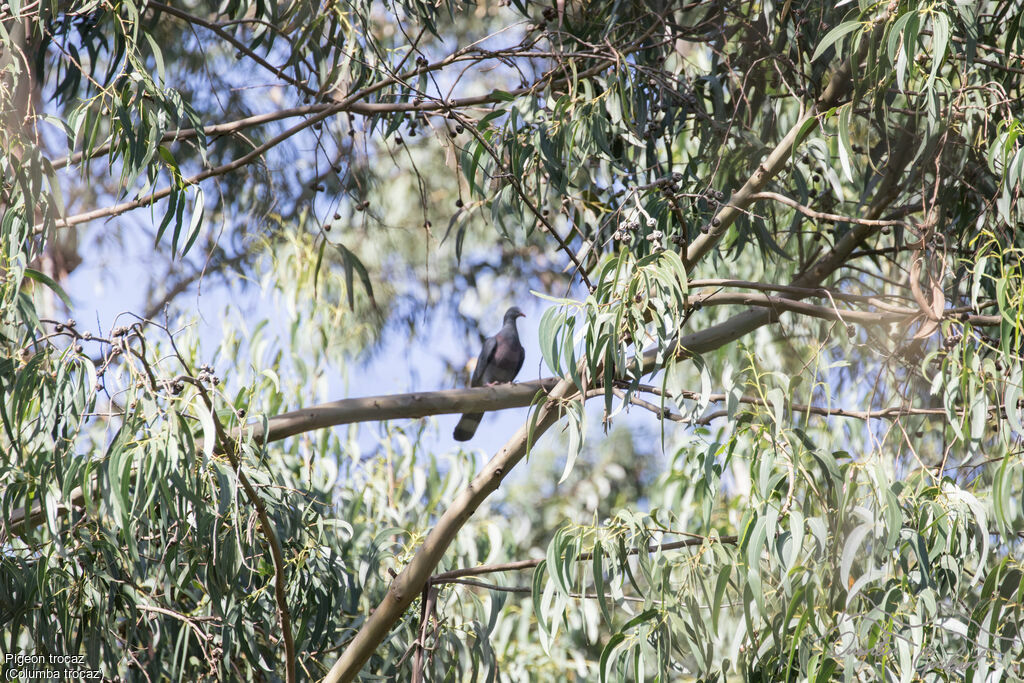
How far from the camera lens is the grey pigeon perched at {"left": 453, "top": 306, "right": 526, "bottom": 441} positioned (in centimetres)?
537

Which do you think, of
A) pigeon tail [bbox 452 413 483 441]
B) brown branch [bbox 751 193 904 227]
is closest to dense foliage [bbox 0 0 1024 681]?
brown branch [bbox 751 193 904 227]

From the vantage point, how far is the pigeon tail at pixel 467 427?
17.3 ft

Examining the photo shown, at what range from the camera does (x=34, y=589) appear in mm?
2602

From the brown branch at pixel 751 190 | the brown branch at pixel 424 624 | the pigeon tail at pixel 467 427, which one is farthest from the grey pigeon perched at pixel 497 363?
the brown branch at pixel 751 190

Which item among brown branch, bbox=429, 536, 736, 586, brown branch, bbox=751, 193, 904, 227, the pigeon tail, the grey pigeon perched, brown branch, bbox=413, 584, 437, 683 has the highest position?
the grey pigeon perched

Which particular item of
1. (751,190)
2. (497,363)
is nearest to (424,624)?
(751,190)

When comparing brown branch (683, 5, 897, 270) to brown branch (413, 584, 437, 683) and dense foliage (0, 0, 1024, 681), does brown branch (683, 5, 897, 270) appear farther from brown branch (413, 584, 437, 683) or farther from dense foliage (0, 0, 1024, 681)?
brown branch (413, 584, 437, 683)

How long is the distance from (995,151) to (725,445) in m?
0.96

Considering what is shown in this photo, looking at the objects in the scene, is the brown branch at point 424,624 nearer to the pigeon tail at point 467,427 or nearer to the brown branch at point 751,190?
the brown branch at point 751,190

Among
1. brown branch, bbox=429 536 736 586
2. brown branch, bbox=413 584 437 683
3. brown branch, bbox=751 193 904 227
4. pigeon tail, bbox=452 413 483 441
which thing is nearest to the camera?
brown branch, bbox=751 193 904 227

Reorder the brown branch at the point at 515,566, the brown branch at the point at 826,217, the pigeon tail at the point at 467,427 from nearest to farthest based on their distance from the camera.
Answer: the brown branch at the point at 826,217
the brown branch at the point at 515,566
the pigeon tail at the point at 467,427

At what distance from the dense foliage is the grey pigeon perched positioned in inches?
25.6

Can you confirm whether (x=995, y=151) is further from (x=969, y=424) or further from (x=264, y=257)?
(x=264, y=257)

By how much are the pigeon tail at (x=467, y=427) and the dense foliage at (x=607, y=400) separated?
23.3 inches
